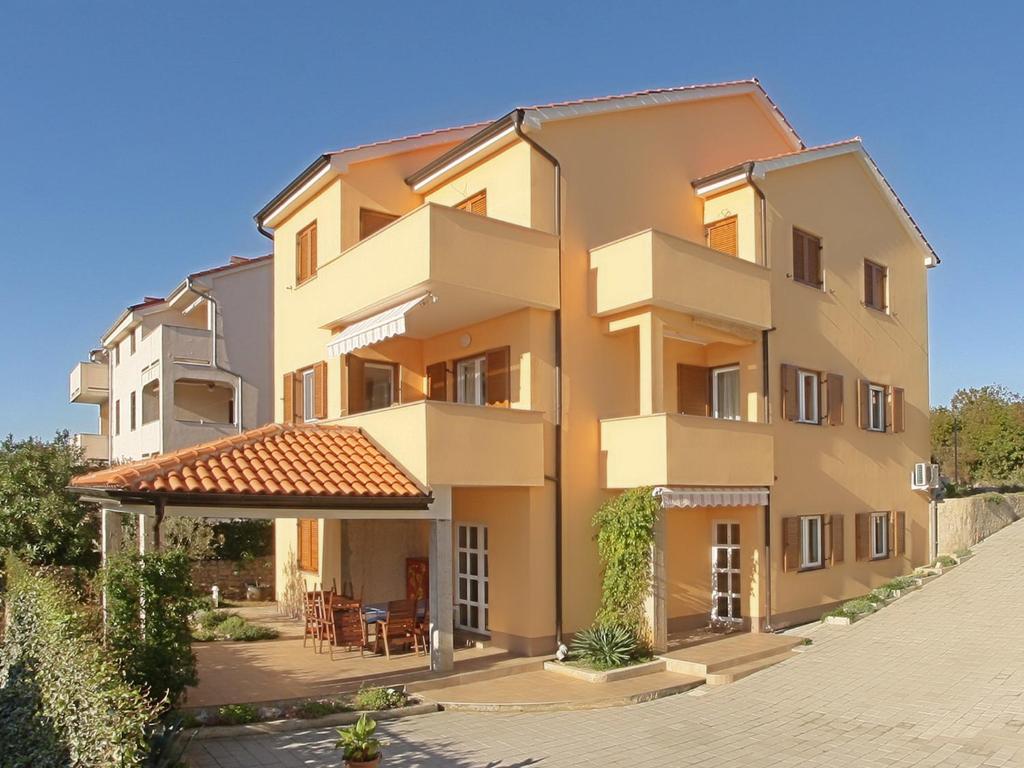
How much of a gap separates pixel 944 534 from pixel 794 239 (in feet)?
47.6

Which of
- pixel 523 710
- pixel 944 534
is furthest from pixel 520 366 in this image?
pixel 944 534

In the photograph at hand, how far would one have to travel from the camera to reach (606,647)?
682 inches

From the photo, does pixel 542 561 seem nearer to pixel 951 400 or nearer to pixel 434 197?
pixel 434 197

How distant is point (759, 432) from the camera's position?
2072 cm

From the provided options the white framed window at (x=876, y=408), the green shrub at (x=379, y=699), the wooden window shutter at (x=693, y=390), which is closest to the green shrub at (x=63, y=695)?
the green shrub at (x=379, y=699)

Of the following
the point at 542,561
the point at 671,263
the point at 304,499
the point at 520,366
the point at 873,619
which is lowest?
the point at 873,619

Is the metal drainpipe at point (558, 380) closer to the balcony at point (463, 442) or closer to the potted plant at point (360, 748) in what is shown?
the balcony at point (463, 442)

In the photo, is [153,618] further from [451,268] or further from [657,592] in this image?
[657,592]

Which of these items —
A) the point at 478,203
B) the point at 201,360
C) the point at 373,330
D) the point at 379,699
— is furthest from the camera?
the point at 201,360

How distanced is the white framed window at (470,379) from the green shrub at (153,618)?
898 cm

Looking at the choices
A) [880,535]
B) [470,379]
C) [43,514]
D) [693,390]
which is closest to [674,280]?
[693,390]

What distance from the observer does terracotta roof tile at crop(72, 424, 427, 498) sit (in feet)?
48.0

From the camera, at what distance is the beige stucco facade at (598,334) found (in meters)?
18.0

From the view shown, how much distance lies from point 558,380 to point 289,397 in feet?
32.8
